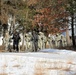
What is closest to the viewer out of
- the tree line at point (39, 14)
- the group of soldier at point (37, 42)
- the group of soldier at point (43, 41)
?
the tree line at point (39, 14)

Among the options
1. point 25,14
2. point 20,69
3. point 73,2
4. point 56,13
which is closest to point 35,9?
point 25,14

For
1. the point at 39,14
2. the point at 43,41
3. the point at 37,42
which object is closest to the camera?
the point at 37,42

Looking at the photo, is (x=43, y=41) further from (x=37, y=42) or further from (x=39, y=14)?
(x=37, y=42)

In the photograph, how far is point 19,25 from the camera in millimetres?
47062

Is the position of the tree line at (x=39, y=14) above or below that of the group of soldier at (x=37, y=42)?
above

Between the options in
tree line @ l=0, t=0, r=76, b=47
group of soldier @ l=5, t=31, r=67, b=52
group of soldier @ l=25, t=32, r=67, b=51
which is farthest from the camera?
group of soldier @ l=25, t=32, r=67, b=51

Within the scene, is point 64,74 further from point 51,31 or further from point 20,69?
point 51,31

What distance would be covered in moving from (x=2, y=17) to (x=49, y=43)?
276 inches

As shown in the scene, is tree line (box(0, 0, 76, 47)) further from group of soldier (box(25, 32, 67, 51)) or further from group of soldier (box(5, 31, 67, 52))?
group of soldier (box(5, 31, 67, 52))

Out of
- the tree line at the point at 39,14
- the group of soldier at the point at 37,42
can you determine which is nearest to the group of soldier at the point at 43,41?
the group of soldier at the point at 37,42

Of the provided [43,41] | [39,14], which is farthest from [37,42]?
[39,14]

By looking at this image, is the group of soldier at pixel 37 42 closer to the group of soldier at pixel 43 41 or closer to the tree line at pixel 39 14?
the group of soldier at pixel 43 41

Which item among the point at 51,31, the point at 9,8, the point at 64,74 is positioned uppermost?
the point at 9,8

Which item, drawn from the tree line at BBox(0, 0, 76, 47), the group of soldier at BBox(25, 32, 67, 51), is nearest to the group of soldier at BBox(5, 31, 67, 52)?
the group of soldier at BBox(25, 32, 67, 51)
